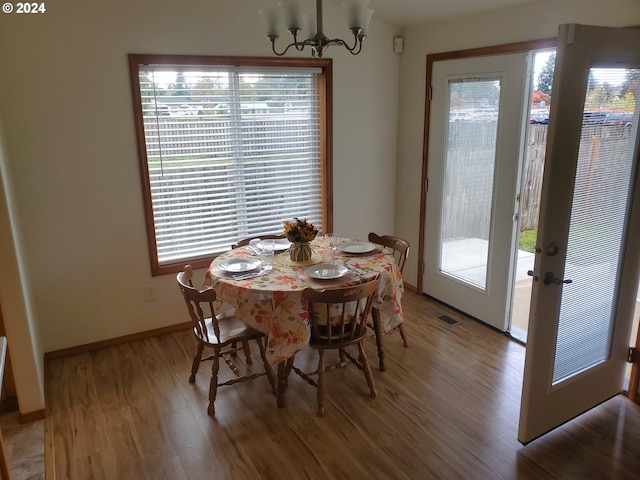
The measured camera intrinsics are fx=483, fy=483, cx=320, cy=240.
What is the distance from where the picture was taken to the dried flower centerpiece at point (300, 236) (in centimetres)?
299

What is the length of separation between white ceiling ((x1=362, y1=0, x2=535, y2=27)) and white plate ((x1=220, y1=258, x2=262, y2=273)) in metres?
2.19

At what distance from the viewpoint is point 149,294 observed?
3.79m

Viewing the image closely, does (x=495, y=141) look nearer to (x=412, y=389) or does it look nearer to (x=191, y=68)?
(x=412, y=389)

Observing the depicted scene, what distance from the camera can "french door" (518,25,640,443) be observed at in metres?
2.14

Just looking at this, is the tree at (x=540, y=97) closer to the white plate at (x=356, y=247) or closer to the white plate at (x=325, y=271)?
the white plate at (x=356, y=247)

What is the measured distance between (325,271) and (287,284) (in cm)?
28

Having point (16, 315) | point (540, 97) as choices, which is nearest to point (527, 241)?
point (540, 97)

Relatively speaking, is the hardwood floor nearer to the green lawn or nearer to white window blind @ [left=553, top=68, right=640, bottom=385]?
white window blind @ [left=553, top=68, right=640, bottom=385]

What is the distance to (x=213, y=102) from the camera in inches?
147

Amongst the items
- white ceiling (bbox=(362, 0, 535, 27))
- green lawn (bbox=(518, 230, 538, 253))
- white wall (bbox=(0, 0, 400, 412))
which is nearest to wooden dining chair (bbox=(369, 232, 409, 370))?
white wall (bbox=(0, 0, 400, 412))

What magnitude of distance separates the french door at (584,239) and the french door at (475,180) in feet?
3.23

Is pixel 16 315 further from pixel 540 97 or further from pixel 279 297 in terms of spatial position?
pixel 540 97

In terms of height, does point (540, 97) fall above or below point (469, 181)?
above

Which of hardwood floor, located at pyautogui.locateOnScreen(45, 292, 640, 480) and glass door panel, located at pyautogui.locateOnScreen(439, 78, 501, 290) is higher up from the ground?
glass door panel, located at pyautogui.locateOnScreen(439, 78, 501, 290)
